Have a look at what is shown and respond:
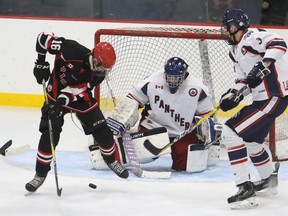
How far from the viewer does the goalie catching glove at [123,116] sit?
205 inches

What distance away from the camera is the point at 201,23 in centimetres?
709

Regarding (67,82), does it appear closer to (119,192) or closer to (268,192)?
(119,192)

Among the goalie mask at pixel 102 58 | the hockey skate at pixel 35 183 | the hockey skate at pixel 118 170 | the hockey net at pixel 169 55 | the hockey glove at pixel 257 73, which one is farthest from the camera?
the hockey net at pixel 169 55

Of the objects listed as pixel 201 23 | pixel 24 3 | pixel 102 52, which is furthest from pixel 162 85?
pixel 24 3

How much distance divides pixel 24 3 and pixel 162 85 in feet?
8.57

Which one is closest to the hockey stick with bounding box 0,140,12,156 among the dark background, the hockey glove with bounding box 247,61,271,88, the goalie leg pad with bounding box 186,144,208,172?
the goalie leg pad with bounding box 186,144,208,172

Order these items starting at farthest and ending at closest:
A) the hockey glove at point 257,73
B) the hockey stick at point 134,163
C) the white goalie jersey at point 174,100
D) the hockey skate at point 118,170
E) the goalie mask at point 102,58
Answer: the white goalie jersey at point 174,100 < the hockey stick at point 134,163 < the hockey skate at point 118,170 < the goalie mask at point 102,58 < the hockey glove at point 257,73

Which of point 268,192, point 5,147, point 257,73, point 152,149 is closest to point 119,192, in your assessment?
point 152,149

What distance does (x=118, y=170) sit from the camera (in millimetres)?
4773

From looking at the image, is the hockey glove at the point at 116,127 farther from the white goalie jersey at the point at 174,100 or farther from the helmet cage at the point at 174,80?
the helmet cage at the point at 174,80

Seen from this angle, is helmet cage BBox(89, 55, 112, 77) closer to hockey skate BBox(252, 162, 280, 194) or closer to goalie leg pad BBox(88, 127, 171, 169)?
goalie leg pad BBox(88, 127, 171, 169)

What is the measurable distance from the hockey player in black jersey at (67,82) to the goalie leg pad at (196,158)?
0.68m

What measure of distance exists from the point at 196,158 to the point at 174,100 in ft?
1.30

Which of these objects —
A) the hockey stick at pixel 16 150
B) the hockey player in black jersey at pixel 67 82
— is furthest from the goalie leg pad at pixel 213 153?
the hockey stick at pixel 16 150
